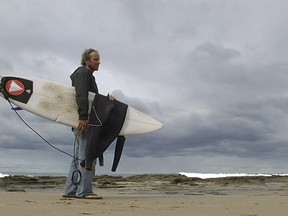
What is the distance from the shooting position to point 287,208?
4.55 meters

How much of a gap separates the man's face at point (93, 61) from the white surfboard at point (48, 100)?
1.21 feet

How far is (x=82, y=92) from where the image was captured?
580 cm

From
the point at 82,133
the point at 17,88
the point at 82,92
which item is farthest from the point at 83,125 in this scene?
the point at 17,88

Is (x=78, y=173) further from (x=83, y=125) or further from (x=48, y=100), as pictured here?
(x=48, y=100)

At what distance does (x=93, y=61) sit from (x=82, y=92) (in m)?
0.53

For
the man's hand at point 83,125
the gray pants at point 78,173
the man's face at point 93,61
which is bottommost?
the gray pants at point 78,173

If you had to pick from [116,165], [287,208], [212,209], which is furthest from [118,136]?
[287,208]

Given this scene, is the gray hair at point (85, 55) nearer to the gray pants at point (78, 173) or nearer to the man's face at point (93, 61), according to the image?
the man's face at point (93, 61)

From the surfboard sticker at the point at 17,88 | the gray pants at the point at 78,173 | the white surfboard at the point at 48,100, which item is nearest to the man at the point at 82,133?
the gray pants at the point at 78,173

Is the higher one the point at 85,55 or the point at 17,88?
the point at 85,55

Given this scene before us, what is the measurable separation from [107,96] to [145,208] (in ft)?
Answer: 7.32

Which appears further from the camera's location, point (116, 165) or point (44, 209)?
point (116, 165)

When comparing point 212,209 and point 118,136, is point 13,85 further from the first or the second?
point 212,209

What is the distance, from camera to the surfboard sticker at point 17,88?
20.8 feet
